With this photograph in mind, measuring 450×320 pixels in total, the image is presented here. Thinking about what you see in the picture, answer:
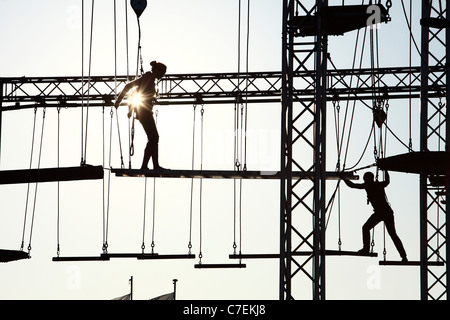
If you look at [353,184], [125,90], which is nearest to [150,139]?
[125,90]

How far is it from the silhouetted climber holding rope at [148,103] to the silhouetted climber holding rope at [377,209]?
3.03 meters

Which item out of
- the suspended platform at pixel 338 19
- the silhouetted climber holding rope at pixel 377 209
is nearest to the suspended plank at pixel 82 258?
the silhouetted climber holding rope at pixel 377 209

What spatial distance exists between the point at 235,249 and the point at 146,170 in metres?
4.30

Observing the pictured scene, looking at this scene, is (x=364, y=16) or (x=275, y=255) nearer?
(x=364, y=16)

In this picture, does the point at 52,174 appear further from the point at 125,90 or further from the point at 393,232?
the point at 393,232

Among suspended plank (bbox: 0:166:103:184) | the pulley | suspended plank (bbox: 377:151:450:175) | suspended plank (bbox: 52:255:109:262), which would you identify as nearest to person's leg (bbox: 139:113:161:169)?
suspended plank (bbox: 0:166:103:184)

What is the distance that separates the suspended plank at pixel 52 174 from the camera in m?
14.7

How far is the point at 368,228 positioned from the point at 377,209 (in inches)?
16.0

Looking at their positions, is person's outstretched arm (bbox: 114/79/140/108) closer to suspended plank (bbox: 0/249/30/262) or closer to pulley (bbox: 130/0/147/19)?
pulley (bbox: 130/0/147/19)

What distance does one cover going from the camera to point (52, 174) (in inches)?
592

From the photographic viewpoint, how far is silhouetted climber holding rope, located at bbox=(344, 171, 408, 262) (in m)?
16.9
